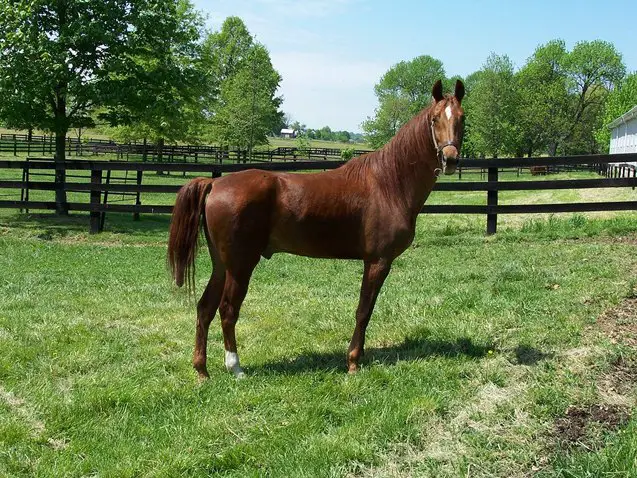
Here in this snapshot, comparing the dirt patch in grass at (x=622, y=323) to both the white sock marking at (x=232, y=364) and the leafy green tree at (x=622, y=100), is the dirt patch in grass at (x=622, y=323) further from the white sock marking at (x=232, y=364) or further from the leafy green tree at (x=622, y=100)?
the leafy green tree at (x=622, y=100)

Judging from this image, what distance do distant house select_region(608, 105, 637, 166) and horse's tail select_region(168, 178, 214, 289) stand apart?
122 feet

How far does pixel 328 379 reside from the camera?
434cm

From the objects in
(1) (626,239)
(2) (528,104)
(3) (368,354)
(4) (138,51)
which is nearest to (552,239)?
(1) (626,239)

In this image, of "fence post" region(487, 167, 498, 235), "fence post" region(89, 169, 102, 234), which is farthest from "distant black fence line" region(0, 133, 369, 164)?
"fence post" region(487, 167, 498, 235)

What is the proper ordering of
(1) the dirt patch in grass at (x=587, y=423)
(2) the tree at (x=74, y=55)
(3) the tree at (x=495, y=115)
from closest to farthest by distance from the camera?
(1) the dirt patch in grass at (x=587, y=423) → (2) the tree at (x=74, y=55) → (3) the tree at (x=495, y=115)

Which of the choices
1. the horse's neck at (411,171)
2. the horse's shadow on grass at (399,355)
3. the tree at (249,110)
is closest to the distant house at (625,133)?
the tree at (249,110)

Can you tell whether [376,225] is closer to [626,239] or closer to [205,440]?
[205,440]

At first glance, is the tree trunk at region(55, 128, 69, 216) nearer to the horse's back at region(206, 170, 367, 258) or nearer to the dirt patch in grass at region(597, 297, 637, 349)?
the horse's back at region(206, 170, 367, 258)

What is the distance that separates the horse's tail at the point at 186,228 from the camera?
4.48 metres

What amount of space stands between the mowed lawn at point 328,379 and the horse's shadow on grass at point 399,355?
24 millimetres

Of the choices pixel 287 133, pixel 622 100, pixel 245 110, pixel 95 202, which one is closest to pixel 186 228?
pixel 95 202

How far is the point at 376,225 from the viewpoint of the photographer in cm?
457

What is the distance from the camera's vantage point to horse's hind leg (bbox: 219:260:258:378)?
174 inches

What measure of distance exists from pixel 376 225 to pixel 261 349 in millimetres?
1598
